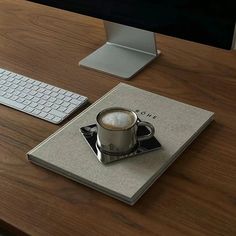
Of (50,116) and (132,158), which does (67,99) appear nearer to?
(50,116)

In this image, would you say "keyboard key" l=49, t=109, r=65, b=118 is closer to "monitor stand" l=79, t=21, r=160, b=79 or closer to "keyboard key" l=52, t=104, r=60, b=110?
"keyboard key" l=52, t=104, r=60, b=110

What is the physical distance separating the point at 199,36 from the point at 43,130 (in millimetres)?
351

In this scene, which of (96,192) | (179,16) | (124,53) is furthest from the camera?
(124,53)

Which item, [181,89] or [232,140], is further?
[181,89]

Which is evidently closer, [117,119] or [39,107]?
[117,119]

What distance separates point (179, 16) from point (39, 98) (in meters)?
0.33

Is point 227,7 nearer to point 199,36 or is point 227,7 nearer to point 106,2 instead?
point 199,36

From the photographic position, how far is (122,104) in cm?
101

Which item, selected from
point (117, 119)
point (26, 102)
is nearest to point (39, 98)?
point (26, 102)

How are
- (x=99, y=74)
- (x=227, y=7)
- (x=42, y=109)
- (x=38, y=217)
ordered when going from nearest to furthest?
(x=38, y=217) < (x=227, y=7) < (x=42, y=109) < (x=99, y=74)

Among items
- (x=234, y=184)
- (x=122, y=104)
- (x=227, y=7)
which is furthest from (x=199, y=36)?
(x=234, y=184)

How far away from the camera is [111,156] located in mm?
874

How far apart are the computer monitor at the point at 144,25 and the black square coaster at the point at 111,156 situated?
222mm

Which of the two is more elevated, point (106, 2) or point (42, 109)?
point (106, 2)
